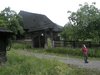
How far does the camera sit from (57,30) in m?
52.5

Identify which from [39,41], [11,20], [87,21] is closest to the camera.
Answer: [87,21]

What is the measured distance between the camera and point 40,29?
1925 inches

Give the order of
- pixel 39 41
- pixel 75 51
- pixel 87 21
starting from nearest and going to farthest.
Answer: pixel 75 51 < pixel 87 21 < pixel 39 41

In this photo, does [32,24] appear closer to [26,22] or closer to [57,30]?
[26,22]

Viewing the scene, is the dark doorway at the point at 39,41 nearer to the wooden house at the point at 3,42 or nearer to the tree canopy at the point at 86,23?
the tree canopy at the point at 86,23

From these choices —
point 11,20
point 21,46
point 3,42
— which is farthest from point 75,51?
point 11,20

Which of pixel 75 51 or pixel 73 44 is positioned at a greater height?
pixel 73 44

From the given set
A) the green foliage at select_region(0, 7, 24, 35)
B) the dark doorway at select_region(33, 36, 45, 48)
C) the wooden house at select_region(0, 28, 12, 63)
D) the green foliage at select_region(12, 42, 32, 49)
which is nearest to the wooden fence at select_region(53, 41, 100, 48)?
the green foliage at select_region(12, 42, 32, 49)

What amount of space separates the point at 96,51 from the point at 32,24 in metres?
26.9

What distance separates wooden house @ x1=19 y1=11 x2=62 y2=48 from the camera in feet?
160

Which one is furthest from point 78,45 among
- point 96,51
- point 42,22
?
point 42,22

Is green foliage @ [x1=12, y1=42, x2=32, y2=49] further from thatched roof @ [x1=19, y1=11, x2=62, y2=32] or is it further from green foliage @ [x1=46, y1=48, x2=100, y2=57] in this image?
green foliage @ [x1=46, y1=48, x2=100, y2=57]

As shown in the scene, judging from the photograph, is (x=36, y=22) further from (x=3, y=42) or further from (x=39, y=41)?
(x=3, y=42)

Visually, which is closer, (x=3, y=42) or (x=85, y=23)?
(x=3, y=42)
